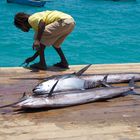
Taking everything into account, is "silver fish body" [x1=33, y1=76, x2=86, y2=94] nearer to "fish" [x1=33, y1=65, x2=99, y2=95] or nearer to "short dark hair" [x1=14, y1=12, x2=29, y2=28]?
"fish" [x1=33, y1=65, x2=99, y2=95]

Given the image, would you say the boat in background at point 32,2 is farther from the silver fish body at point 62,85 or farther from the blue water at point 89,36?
the silver fish body at point 62,85

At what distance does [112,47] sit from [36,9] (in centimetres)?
914

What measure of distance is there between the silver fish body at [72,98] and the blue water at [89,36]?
7996 mm

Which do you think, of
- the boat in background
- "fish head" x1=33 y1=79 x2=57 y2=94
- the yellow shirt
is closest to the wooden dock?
"fish head" x1=33 y1=79 x2=57 y2=94

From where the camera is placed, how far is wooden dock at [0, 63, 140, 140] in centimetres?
481

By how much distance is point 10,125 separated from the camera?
5.03 metres

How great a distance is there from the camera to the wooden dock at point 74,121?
481cm

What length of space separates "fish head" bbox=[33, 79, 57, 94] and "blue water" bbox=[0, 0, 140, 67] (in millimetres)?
7841

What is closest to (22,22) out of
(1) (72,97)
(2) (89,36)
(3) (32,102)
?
(1) (72,97)

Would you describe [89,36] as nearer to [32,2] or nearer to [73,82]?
[32,2]

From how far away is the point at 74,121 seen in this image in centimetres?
519

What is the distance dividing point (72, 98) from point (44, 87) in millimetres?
405

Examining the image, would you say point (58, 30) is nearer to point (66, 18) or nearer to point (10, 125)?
point (66, 18)

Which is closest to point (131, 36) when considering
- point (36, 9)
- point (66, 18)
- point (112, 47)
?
point (112, 47)
